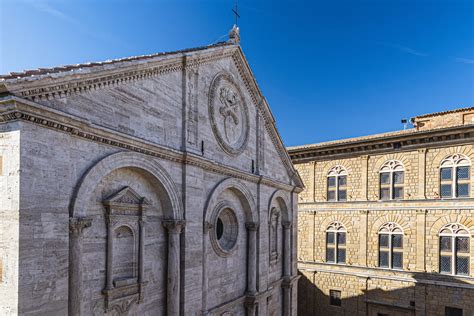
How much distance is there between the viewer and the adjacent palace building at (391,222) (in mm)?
19578

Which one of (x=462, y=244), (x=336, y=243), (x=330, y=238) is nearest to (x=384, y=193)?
(x=336, y=243)

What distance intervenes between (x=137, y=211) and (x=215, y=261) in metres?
4.44

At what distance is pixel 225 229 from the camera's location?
1383cm

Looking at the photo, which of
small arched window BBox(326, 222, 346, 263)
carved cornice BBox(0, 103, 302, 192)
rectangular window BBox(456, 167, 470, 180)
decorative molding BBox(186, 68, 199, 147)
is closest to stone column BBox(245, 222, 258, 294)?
carved cornice BBox(0, 103, 302, 192)

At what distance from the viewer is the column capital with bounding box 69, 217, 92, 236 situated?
681 cm

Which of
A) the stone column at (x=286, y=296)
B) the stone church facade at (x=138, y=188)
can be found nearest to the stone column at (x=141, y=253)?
the stone church facade at (x=138, y=188)

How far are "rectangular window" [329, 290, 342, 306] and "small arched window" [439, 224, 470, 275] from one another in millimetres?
6590

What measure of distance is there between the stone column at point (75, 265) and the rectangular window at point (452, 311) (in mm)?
20532

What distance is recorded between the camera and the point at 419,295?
20.5m

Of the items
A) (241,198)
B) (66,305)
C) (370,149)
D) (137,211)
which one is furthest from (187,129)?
(370,149)

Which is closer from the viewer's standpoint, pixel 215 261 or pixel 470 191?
pixel 215 261

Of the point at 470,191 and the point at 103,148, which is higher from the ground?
the point at 103,148

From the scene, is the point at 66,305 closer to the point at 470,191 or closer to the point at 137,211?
the point at 137,211

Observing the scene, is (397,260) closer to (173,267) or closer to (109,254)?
(173,267)
